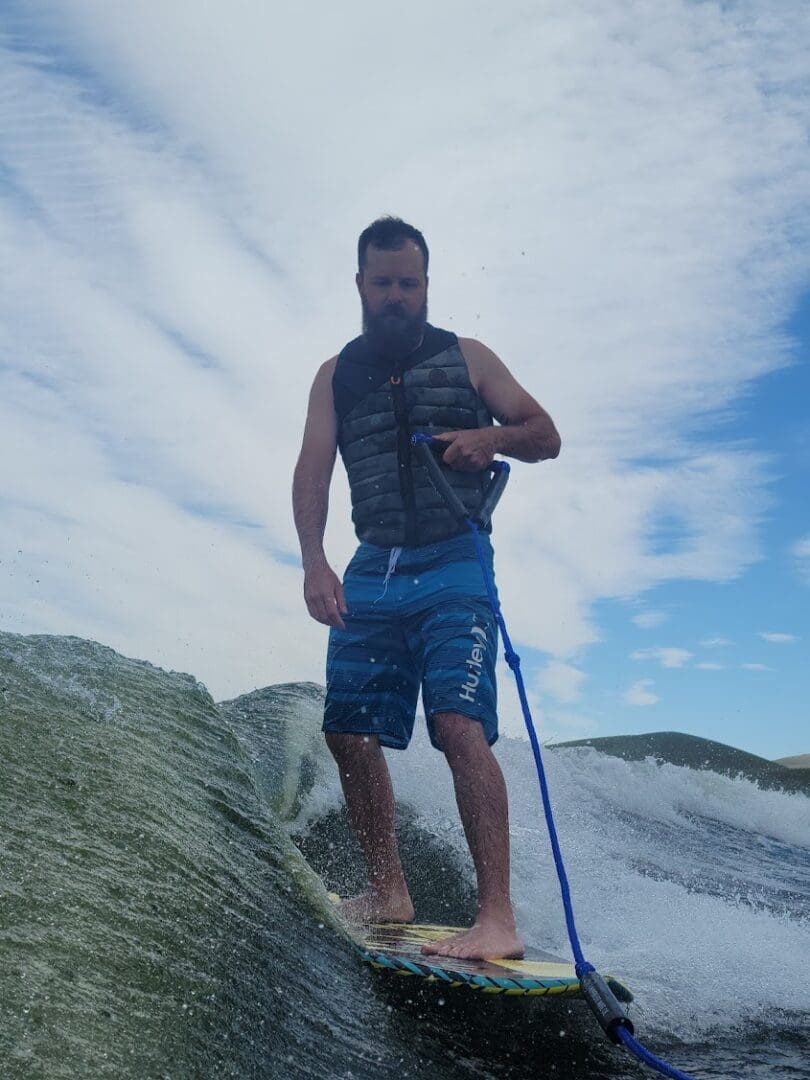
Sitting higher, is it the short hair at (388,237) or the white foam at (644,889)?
the short hair at (388,237)

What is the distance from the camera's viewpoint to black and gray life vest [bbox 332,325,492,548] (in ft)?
12.6

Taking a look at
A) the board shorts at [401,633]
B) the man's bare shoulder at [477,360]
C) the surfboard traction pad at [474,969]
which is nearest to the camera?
the surfboard traction pad at [474,969]

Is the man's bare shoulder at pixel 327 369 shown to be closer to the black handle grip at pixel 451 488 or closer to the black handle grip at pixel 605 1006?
the black handle grip at pixel 451 488

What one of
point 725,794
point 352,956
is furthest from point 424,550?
point 725,794

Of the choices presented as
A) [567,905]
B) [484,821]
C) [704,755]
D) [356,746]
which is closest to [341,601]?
[356,746]

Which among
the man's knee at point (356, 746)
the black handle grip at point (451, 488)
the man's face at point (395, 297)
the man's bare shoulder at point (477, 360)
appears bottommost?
the man's knee at point (356, 746)

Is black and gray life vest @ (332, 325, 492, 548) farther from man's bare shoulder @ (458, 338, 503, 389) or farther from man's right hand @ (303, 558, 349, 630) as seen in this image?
man's right hand @ (303, 558, 349, 630)

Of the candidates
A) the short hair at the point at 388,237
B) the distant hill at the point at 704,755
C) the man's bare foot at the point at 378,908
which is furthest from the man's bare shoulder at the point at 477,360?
the distant hill at the point at 704,755

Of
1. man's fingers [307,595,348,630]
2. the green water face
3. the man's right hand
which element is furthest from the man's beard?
the green water face

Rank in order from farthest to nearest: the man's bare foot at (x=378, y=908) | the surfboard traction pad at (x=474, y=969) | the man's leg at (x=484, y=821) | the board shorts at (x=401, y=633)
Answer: the man's bare foot at (x=378, y=908) < the board shorts at (x=401, y=633) < the man's leg at (x=484, y=821) < the surfboard traction pad at (x=474, y=969)

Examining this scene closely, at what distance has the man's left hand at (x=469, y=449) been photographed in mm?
3701

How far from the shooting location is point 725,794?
48.1 feet

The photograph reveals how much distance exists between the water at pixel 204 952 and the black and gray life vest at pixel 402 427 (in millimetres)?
1006

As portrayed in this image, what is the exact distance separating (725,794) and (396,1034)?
13301 mm
